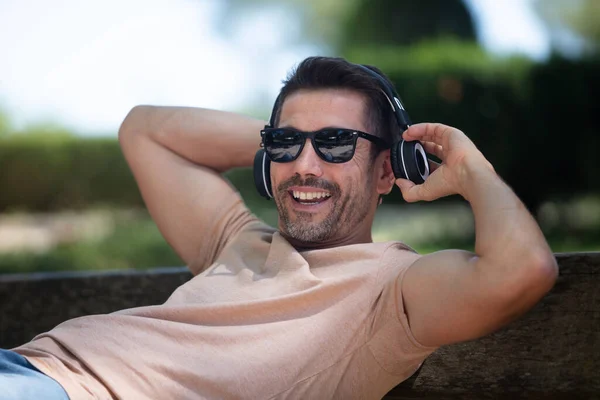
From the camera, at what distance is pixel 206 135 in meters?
3.21

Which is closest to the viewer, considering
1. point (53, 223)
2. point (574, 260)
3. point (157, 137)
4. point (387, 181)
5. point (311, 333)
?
point (311, 333)

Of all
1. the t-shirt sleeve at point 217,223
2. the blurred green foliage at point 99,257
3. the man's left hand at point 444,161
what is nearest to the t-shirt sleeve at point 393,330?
the man's left hand at point 444,161

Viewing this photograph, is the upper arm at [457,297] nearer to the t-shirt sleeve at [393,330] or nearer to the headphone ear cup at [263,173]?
the t-shirt sleeve at [393,330]

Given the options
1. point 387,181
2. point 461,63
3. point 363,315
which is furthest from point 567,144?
point 363,315

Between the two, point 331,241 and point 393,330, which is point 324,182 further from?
point 393,330

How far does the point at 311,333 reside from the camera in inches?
92.6

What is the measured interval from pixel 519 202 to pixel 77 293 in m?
2.20

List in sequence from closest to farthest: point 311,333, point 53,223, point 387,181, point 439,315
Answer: point 439,315 → point 311,333 → point 387,181 → point 53,223

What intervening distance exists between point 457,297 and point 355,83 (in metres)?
1.02

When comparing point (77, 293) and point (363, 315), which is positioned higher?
point (363, 315)

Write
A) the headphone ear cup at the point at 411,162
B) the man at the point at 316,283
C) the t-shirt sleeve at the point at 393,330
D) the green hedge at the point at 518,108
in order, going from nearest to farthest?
1. the man at the point at 316,283
2. the t-shirt sleeve at the point at 393,330
3. the headphone ear cup at the point at 411,162
4. the green hedge at the point at 518,108

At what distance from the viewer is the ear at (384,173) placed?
2840 millimetres

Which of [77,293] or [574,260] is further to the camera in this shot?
[77,293]

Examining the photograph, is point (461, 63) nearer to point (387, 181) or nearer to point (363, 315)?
point (387, 181)
